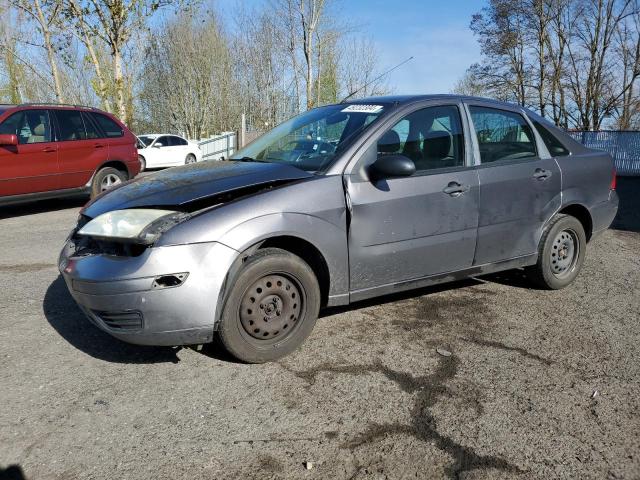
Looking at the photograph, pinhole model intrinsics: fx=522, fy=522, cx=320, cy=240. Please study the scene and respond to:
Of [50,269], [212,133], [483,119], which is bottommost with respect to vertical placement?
[50,269]

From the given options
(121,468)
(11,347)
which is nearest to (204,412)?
(121,468)

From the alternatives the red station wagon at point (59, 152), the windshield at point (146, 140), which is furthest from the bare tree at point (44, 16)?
the red station wagon at point (59, 152)

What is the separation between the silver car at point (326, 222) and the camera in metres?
2.93

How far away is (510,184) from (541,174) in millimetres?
411

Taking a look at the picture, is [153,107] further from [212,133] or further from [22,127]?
[22,127]

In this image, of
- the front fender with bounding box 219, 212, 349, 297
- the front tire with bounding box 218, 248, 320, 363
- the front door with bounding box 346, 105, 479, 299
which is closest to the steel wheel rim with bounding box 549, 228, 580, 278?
the front door with bounding box 346, 105, 479, 299

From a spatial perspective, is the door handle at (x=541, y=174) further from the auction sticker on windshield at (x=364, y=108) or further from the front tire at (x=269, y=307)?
the front tire at (x=269, y=307)

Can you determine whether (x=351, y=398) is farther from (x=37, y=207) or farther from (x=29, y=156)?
(x=37, y=207)

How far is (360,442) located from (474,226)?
2.14m

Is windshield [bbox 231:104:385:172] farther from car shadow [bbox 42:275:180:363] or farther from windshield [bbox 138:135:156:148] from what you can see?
windshield [bbox 138:135:156:148]

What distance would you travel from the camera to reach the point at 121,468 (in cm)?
231

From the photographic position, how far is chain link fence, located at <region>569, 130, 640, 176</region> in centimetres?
1795

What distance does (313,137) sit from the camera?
3980mm

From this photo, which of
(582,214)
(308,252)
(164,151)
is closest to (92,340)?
(308,252)
